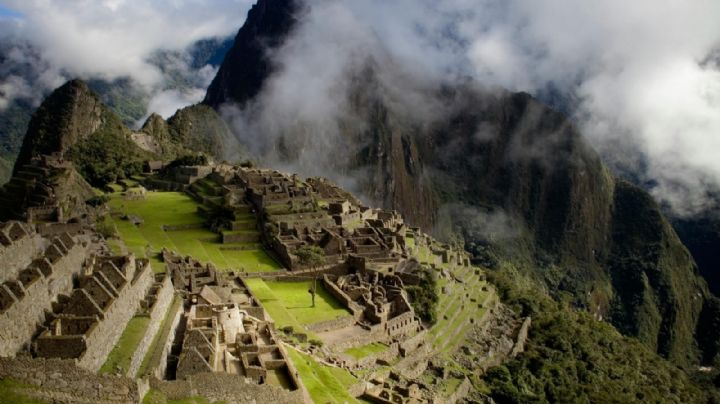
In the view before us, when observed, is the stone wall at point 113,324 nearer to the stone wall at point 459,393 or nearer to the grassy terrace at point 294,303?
the grassy terrace at point 294,303

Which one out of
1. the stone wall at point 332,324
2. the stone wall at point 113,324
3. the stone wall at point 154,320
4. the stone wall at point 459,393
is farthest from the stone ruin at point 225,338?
the stone wall at point 459,393

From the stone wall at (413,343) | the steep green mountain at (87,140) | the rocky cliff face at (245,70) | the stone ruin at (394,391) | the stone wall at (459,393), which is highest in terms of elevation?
the rocky cliff face at (245,70)

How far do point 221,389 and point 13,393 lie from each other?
21.8 ft

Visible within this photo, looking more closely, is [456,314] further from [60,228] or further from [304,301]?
[60,228]

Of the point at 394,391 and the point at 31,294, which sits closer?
the point at 31,294

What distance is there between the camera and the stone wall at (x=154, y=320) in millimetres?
20219

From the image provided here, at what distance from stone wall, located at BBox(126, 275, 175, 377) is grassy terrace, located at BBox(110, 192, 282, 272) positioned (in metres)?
7.34

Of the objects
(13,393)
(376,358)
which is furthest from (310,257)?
(13,393)

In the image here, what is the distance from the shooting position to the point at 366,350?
36.4 meters

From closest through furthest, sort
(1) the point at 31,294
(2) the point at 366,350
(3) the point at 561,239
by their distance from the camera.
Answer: (1) the point at 31,294 < (2) the point at 366,350 < (3) the point at 561,239

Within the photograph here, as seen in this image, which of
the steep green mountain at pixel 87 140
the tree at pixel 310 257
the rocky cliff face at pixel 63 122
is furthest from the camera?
the rocky cliff face at pixel 63 122

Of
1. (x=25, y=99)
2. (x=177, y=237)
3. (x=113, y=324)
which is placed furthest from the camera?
(x=25, y=99)

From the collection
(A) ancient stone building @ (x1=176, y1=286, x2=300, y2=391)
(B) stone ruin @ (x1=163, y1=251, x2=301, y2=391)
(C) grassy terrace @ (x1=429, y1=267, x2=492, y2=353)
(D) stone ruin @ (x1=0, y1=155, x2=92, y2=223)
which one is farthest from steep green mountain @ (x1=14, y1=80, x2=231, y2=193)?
(A) ancient stone building @ (x1=176, y1=286, x2=300, y2=391)

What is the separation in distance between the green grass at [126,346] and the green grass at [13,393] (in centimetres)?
402
